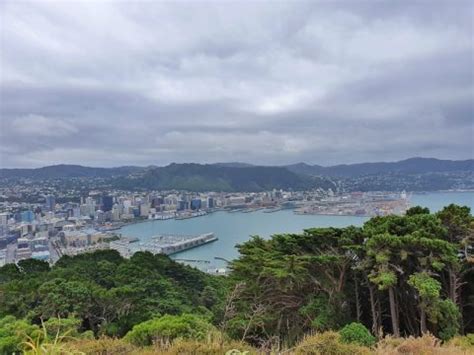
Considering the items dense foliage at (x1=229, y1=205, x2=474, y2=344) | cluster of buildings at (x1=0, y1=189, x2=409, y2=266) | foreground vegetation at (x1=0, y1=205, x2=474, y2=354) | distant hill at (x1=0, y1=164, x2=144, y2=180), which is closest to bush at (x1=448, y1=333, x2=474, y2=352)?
foreground vegetation at (x1=0, y1=205, x2=474, y2=354)

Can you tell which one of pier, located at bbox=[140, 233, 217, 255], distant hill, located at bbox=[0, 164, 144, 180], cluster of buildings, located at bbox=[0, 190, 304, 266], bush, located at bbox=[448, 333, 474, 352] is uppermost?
distant hill, located at bbox=[0, 164, 144, 180]

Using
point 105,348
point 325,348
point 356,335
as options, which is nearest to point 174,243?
point 356,335

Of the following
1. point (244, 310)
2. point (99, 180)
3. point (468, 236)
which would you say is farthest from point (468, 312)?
point (99, 180)

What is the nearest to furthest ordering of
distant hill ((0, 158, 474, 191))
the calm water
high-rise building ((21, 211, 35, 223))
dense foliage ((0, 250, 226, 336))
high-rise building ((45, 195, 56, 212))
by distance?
dense foliage ((0, 250, 226, 336)) → the calm water → high-rise building ((21, 211, 35, 223)) → high-rise building ((45, 195, 56, 212)) → distant hill ((0, 158, 474, 191))

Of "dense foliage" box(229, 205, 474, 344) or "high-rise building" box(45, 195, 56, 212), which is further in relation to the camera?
"high-rise building" box(45, 195, 56, 212)

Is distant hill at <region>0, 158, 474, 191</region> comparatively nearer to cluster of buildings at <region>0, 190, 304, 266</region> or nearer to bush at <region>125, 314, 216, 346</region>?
cluster of buildings at <region>0, 190, 304, 266</region>
